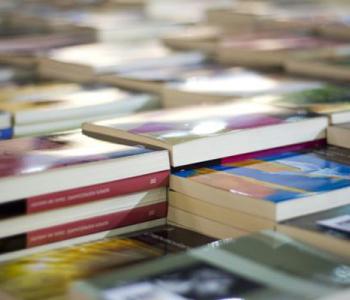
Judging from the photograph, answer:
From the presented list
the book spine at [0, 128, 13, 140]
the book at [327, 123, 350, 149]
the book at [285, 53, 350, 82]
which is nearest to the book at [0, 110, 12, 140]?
the book spine at [0, 128, 13, 140]

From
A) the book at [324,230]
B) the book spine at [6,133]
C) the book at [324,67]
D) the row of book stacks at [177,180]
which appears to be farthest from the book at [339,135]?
the book spine at [6,133]

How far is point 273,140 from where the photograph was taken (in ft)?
3.50

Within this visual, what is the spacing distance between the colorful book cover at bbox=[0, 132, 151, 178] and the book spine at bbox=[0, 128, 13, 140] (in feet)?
0.52

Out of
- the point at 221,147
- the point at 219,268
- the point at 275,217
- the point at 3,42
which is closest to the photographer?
the point at 219,268

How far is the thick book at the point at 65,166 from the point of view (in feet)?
2.84

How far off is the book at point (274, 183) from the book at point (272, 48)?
557 millimetres

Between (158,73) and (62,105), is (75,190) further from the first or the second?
(158,73)

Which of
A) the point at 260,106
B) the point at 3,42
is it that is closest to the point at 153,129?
the point at 260,106

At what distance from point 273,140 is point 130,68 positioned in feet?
1.86

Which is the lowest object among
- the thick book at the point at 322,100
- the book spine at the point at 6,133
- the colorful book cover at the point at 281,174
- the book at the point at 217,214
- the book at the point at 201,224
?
the book at the point at 201,224

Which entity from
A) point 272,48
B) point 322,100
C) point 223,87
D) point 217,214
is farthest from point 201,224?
point 272,48

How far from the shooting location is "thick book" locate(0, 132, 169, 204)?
87cm

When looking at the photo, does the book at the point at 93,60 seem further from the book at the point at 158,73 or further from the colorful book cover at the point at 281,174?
the colorful book cover at the point at 281,174

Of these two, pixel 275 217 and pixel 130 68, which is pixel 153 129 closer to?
pixel 275 217
